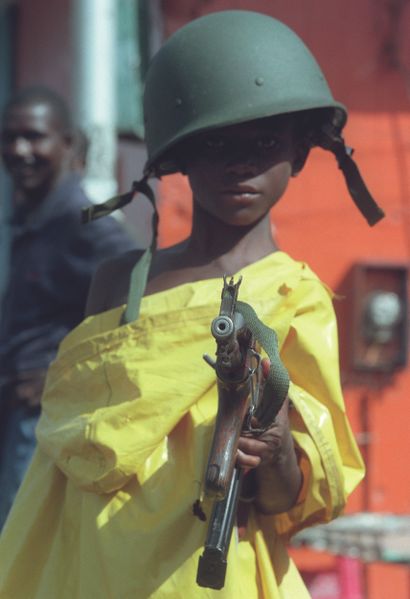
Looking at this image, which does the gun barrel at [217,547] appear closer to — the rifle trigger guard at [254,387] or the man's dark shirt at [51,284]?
the rifle trigger guard at [254,387]

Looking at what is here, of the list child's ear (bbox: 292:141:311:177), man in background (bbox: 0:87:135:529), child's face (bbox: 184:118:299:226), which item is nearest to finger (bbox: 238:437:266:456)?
child's face (bbox: 184:118:299:226)

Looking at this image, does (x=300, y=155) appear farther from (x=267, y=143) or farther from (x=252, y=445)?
(x=252, y=445)

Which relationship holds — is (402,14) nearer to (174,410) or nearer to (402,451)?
(402,451)

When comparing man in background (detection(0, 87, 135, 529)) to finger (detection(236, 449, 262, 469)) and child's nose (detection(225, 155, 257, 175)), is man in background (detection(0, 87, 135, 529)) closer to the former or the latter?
child's nose (detection(225, 155, 257, 175))

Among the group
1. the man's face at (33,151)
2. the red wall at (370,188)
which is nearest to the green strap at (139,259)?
the man's face at (33,151)

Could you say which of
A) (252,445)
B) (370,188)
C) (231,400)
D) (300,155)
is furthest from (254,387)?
(370,188)

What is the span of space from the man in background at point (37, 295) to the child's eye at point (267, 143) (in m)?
1.46

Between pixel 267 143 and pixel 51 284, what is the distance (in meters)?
1.62

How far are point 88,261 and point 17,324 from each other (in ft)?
1.01

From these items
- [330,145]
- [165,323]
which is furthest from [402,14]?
[165,323]

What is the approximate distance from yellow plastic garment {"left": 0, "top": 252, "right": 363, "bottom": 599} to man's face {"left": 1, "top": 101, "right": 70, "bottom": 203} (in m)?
1.98

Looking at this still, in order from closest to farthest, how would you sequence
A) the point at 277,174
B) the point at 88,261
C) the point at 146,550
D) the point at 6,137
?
the point at 146,550
the point at 277,174
the point at 88,261
the point at 6,137

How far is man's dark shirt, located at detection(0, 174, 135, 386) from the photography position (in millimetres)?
4586

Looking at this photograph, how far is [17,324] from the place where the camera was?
15.3 ft
